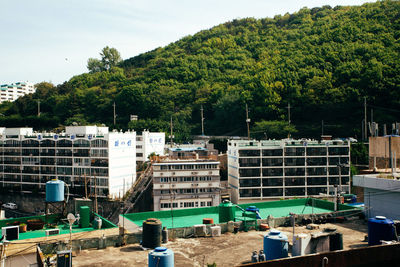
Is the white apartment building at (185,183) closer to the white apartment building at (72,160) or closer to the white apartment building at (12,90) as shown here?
the white apartment building at (72,160)

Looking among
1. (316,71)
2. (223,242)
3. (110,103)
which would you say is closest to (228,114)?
(316,71)

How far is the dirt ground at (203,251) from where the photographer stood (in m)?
12.2

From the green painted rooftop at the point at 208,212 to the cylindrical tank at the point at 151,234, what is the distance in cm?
631

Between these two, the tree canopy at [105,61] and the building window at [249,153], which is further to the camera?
the tree canopy at [105,61]

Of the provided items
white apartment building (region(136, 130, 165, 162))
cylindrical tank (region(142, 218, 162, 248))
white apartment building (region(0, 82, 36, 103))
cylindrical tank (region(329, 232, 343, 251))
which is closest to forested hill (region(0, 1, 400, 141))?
white apartment building (region(136, 130, 165, 162))

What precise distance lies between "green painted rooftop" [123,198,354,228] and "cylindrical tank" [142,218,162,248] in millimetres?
6314

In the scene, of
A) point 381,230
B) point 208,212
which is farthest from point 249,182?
point 381,230

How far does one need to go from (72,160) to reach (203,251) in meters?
58.1

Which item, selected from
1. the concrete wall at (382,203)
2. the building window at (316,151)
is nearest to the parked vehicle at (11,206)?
the building window at (316,151)

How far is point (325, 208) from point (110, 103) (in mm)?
96648

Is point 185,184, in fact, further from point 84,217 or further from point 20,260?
point 20,260

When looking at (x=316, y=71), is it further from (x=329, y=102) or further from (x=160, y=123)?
(x=160, y=123)

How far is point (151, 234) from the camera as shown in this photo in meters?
13.4

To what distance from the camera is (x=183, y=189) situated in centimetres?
5622
